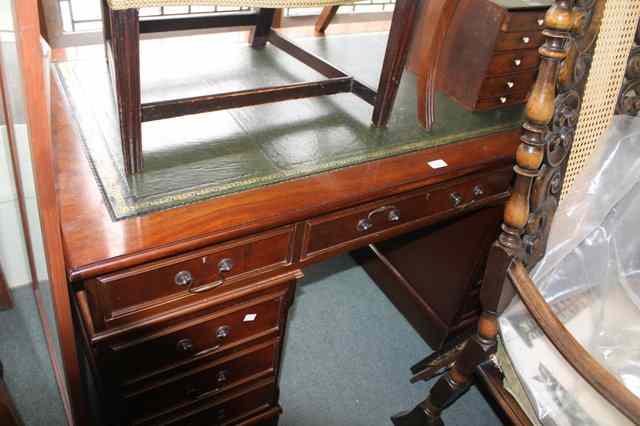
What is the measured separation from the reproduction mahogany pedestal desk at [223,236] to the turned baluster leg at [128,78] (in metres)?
0.05

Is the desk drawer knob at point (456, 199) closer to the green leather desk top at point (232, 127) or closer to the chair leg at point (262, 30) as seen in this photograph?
the green leather desk top at point (232, 127)

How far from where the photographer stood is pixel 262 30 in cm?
157

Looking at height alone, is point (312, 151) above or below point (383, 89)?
below

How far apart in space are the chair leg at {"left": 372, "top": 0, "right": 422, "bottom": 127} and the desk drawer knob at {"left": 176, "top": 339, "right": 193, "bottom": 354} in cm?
68

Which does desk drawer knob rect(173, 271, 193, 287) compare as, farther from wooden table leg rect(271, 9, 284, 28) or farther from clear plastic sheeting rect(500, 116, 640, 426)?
wooden table leg rect(271, 9, 284, 28)

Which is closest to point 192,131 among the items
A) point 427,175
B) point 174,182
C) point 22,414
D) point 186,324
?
point 174,182

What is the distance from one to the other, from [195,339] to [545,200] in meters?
0.74

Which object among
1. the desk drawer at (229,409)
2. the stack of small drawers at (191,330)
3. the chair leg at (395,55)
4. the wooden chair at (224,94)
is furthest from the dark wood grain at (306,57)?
the desk drawer at (229,409)

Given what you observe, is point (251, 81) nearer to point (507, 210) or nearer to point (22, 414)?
point (507, 210)

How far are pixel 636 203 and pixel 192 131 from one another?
A: 1014mm

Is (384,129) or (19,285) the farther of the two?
(19,285)

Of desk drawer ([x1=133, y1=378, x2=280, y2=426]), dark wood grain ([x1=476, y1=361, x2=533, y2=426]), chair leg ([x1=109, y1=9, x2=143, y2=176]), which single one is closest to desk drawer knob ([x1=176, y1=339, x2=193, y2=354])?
desk drawer ([x1=133, y1=378, x2=280, y2=426])

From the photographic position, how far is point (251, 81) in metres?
1.38

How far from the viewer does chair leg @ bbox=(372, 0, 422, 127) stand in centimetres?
117
